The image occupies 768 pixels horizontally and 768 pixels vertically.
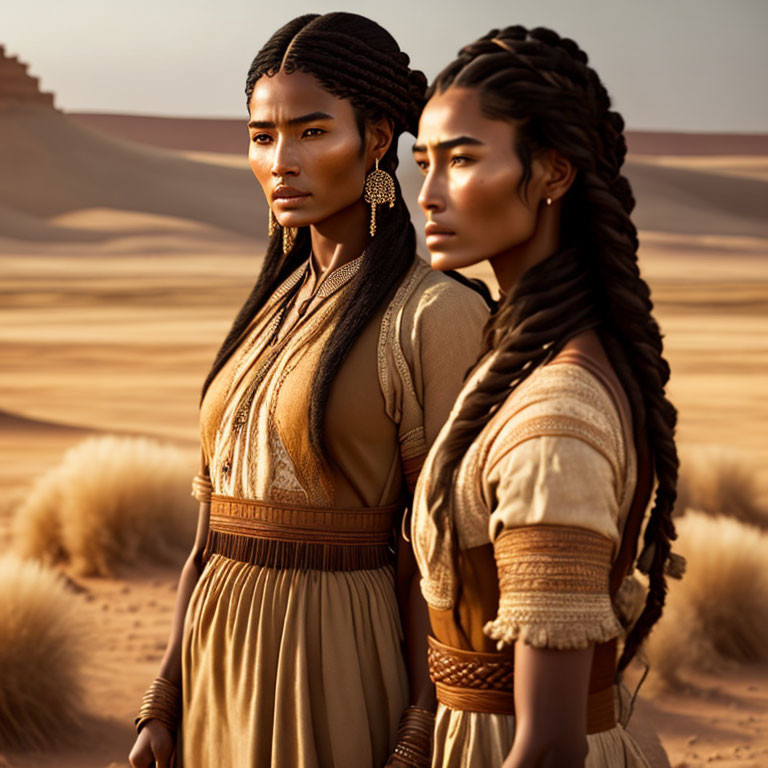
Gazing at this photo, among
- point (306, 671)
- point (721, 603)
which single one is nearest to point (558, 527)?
point (306, 671)

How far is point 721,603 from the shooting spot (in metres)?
7.01

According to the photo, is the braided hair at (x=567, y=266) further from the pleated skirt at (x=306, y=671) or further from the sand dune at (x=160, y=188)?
the sand dune at (x=160, y=188)

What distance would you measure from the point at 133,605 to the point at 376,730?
5.53 metres

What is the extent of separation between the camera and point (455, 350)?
7.63ft

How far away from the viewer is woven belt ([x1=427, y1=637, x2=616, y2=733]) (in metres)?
1.70

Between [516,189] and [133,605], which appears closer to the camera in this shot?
[516,189]

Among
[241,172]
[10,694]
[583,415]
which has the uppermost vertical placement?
[241,172]

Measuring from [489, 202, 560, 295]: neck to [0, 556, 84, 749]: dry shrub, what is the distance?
14.6 ft

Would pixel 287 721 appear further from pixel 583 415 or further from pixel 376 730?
pixel 583 415

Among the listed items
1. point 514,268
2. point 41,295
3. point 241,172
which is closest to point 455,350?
point 514,268

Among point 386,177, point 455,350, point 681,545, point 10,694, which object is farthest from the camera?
point 681,545

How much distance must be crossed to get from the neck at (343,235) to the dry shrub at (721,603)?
15.6ft

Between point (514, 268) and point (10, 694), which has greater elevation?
point (514, 268)

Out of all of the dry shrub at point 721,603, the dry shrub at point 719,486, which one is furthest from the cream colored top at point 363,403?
the dry shrub at point 719,486
